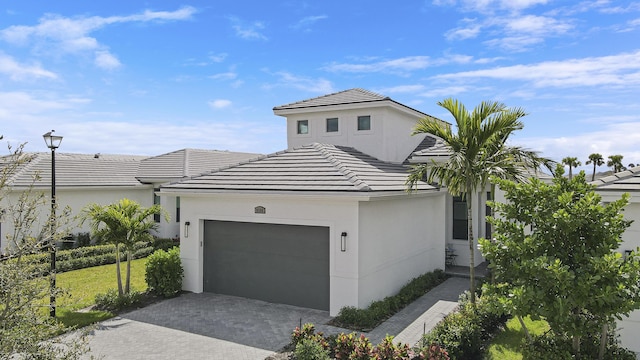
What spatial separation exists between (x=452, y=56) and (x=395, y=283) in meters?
9.08

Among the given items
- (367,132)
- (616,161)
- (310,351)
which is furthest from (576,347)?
(616,161)

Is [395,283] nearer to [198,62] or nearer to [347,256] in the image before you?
[347,256]

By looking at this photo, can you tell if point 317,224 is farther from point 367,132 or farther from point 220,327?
point 367,132

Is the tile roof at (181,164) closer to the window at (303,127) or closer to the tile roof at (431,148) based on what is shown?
the window at (303,127)

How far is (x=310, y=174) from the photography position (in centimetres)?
1279

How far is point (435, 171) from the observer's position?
11.6 meters

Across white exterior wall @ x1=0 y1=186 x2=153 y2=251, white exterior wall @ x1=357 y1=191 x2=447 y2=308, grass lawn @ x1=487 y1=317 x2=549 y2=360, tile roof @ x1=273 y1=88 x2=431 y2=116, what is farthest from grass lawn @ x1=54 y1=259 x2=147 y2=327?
grass lawn @ x1=487 y1=317 x2=549 y2=360

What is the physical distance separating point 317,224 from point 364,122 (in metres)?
6.57

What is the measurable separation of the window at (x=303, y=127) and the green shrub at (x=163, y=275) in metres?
7.76

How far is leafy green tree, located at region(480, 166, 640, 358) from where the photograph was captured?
6.23 m

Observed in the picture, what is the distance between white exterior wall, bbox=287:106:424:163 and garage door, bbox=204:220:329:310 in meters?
5.92

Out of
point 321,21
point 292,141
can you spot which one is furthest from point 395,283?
point 321,21

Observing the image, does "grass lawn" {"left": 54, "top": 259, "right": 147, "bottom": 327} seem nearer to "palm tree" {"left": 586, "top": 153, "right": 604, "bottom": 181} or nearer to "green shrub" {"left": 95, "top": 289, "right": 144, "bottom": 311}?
"green shrub" {"left": 95, "top": 289, "right": 144, "bottom": 311}

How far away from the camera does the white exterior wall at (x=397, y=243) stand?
1176 centimetres
